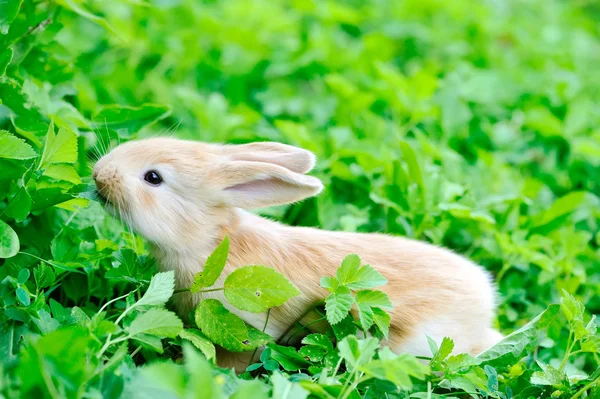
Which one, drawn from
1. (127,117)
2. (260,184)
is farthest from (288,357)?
(127,117)

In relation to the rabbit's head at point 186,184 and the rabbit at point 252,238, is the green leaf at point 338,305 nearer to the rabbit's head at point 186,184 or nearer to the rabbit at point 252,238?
the rabbit at point 252,238

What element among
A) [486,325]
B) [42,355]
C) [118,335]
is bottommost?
[486,325]

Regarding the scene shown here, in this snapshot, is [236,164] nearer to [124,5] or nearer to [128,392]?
[128,392]

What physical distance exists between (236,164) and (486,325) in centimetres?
131

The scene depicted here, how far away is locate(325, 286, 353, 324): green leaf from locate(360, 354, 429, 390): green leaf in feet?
1.18

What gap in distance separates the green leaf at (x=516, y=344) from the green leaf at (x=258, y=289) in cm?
90

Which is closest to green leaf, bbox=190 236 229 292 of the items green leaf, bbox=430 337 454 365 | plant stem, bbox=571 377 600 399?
green leaf, bbox=430 337 454 365

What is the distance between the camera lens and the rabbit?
309 centimetres

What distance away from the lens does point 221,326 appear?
2.79m

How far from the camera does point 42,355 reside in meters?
2.10

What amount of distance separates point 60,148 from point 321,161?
1984mm

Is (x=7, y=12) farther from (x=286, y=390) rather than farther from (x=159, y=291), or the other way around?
(x=286, y=390)

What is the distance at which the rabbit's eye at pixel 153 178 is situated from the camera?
3.15 metres

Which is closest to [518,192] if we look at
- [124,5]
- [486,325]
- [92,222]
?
[486,325]
